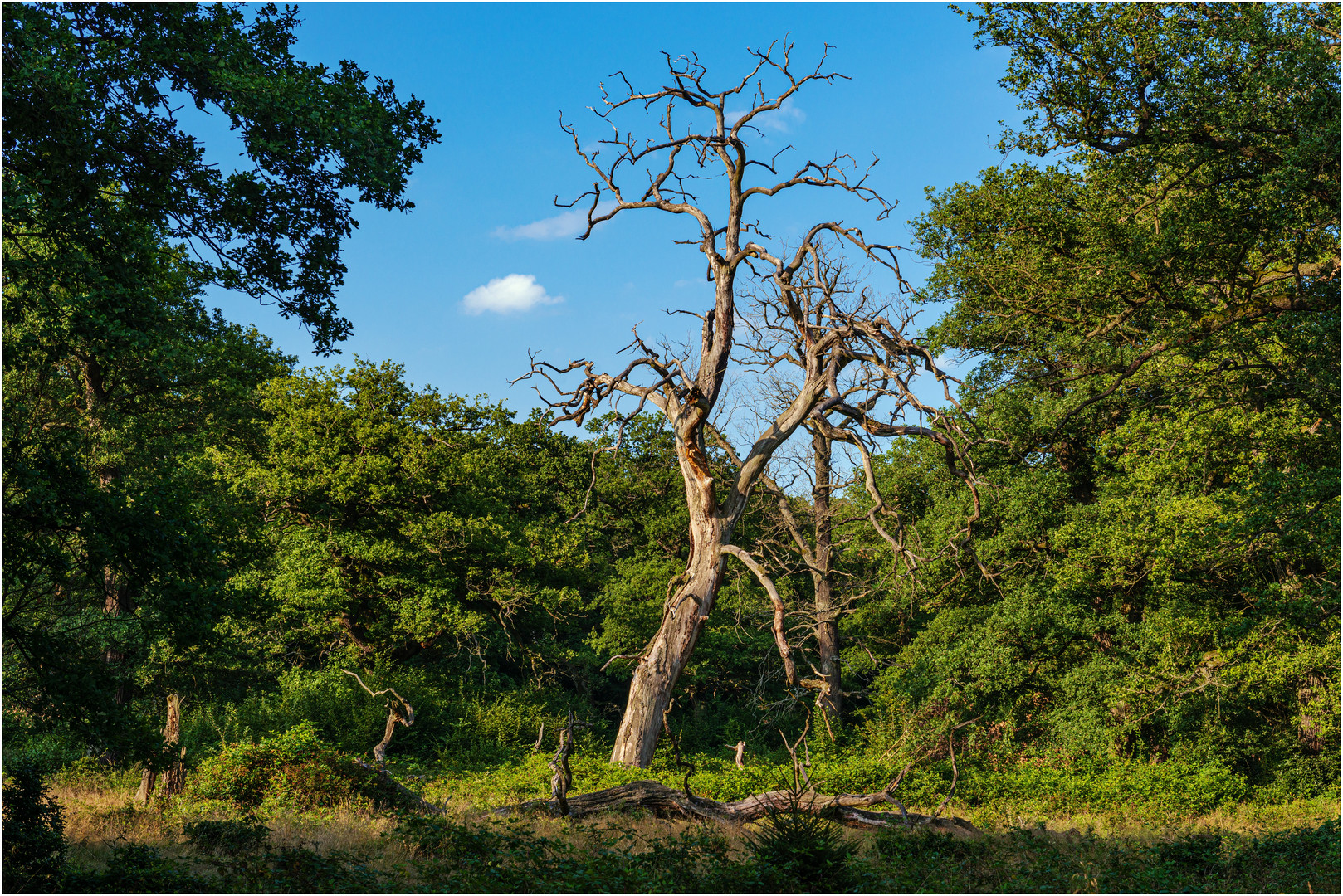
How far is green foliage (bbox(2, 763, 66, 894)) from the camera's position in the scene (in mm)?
7164

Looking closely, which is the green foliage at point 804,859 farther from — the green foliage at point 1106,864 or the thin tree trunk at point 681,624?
the thin tree trunk at point 681,624

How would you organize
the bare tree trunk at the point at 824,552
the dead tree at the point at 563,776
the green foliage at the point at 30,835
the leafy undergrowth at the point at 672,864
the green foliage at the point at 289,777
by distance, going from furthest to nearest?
the bare tree trunk at the point at 824,552 → the green foliage at the point at 289,777 → the dead tree at the point at 563,776 → the leafy undergrowth at the point at 672,864 → the green foliage at the point at 30,835

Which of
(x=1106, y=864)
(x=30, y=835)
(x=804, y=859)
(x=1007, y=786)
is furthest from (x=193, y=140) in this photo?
(x=1007, y=786)

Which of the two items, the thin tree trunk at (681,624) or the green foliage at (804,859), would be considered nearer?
the green foliage at (804,859)

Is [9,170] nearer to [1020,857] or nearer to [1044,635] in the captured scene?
[1020,857]

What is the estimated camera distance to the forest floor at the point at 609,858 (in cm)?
786

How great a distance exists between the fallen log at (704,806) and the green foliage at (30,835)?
17.8ft

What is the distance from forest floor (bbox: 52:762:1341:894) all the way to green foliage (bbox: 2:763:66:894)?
275 mm

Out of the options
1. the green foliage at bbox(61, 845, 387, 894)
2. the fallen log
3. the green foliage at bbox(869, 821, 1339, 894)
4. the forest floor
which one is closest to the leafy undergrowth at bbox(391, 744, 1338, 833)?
the fallen log

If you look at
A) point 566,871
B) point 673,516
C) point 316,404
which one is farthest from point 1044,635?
point 316,404

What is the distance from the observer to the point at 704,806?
39.5 feet

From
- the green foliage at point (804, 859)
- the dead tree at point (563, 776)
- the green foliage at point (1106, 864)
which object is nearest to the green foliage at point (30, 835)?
the dead tree at point (563, 776)

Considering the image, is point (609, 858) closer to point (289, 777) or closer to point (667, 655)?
point (667, 655)

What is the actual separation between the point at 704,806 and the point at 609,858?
3760mm
